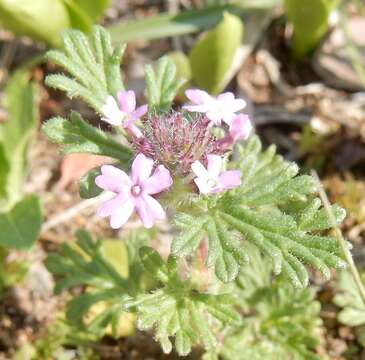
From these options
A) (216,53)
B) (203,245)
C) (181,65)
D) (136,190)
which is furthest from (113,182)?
(181,65)

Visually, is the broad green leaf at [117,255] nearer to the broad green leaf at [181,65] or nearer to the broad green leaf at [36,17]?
the broad green leaf at [181,65]

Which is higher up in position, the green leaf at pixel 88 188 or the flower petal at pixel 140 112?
the flower petal at pixel 140 112

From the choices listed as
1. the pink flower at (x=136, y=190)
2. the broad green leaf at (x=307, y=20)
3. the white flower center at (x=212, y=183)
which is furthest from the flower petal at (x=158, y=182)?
the broad green leaf at (x=307, y=20)

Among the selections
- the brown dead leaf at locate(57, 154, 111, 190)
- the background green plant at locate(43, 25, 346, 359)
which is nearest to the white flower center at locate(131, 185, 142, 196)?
the background green plant at locate(43, 25, 346, 359)

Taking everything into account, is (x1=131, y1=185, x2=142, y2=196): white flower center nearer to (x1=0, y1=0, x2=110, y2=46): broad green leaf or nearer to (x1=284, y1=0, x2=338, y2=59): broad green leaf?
(x1=0, y1=0, x2=110, y2=46): broad green leaf

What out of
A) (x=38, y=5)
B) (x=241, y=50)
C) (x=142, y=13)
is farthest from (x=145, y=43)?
(x=38, y=5)
